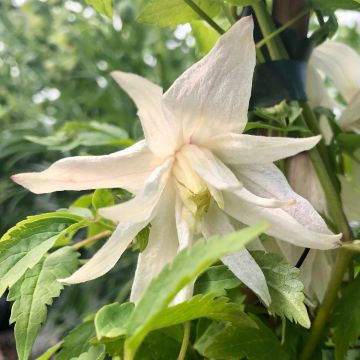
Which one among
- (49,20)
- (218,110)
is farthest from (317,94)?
(49,20)

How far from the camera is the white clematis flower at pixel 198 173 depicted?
250mm

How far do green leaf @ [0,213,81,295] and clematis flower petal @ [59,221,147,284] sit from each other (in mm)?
34

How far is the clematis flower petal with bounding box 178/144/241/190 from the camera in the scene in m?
0.25

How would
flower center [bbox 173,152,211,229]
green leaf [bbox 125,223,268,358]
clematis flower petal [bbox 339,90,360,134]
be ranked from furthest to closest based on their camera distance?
clematis flower petal [bbox 339,90,360,134] < flower center [bbox 173,152,211,229] < green leaf [bbox 125,223,268,358]

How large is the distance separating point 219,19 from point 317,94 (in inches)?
4.1

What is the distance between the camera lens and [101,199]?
0.34 m

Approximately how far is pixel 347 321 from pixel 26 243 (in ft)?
0.65

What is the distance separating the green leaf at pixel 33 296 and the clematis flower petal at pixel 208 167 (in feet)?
0.34

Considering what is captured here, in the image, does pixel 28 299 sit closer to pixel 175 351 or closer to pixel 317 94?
pixel 175 351

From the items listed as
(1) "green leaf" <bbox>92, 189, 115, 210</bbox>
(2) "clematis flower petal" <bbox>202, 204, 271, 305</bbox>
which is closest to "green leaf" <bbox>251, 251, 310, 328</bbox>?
(2) "clematis flower petal" <bbox>202, 204, 271, 305</bbox>

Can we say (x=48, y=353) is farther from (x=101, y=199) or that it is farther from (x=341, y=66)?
(x=341, y=66)

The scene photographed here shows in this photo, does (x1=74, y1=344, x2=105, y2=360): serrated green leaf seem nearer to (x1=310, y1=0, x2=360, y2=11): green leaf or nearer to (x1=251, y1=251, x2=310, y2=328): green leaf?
(x1=251, y1=251, x2=310, y2=328): green leaf

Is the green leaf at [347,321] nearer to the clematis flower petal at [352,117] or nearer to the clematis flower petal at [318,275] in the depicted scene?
the clematis flower petal at [318,275]

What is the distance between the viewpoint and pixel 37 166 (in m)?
1.09
